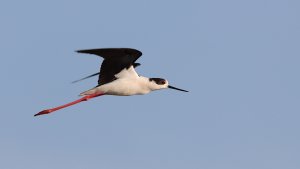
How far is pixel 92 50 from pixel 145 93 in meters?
2.70

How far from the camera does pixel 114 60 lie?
16234 mm

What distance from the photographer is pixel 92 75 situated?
55.4ft

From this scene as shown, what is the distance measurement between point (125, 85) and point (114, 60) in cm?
67

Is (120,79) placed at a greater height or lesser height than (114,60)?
lesser

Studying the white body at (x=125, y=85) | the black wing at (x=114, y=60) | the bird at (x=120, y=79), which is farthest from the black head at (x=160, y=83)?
the black wing at (x=114, y=60)

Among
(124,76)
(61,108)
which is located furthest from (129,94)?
(61,108)

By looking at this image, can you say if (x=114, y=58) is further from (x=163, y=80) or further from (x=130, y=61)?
(x=163, y=80)

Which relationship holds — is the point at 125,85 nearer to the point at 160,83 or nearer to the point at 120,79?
the point at 120,79

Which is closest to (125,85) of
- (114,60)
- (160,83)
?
(114,60)

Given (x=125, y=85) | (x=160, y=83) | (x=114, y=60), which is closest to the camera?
(x=114, y=60)

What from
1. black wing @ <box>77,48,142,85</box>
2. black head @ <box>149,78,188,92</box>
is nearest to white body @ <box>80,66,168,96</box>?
black wing @ <box>77,48,142,85</box>

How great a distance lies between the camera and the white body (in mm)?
16516

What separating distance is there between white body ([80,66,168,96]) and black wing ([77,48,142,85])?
5.8 inches

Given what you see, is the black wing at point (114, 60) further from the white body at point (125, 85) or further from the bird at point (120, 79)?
the white body at point (125, 85)
